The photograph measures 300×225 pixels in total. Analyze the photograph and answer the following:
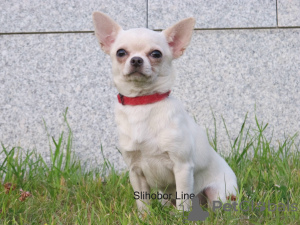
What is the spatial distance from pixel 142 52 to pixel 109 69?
1633mm

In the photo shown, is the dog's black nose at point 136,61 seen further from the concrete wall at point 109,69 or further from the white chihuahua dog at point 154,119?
the concrete wall at point 109,69

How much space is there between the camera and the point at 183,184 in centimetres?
285

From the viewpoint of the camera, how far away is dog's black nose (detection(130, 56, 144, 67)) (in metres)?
2.76

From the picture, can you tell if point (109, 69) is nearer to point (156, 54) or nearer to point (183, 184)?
point (156, 54)

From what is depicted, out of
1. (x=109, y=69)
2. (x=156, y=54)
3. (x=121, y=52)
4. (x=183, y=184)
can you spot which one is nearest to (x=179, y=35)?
(x=156, y=54)

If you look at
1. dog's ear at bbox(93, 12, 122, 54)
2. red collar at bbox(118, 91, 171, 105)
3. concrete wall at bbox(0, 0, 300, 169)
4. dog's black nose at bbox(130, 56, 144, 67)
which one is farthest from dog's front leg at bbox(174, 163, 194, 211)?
concrete wall at bbox(0, 0, 300, 169)

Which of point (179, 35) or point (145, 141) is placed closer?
point (145, 141)

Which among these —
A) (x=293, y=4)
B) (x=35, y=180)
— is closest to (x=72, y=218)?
(x=35, y=180)

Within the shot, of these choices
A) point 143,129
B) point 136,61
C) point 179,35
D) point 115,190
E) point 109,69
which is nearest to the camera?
point 136,61

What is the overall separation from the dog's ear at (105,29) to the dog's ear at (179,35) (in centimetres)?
33

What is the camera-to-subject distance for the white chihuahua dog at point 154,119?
9.35 ft

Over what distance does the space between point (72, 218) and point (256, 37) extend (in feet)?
8.20

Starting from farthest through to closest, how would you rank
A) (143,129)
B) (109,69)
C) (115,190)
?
(109,69) → (115,190) → (143,129)

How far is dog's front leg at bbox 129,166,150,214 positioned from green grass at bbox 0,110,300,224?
63mm
